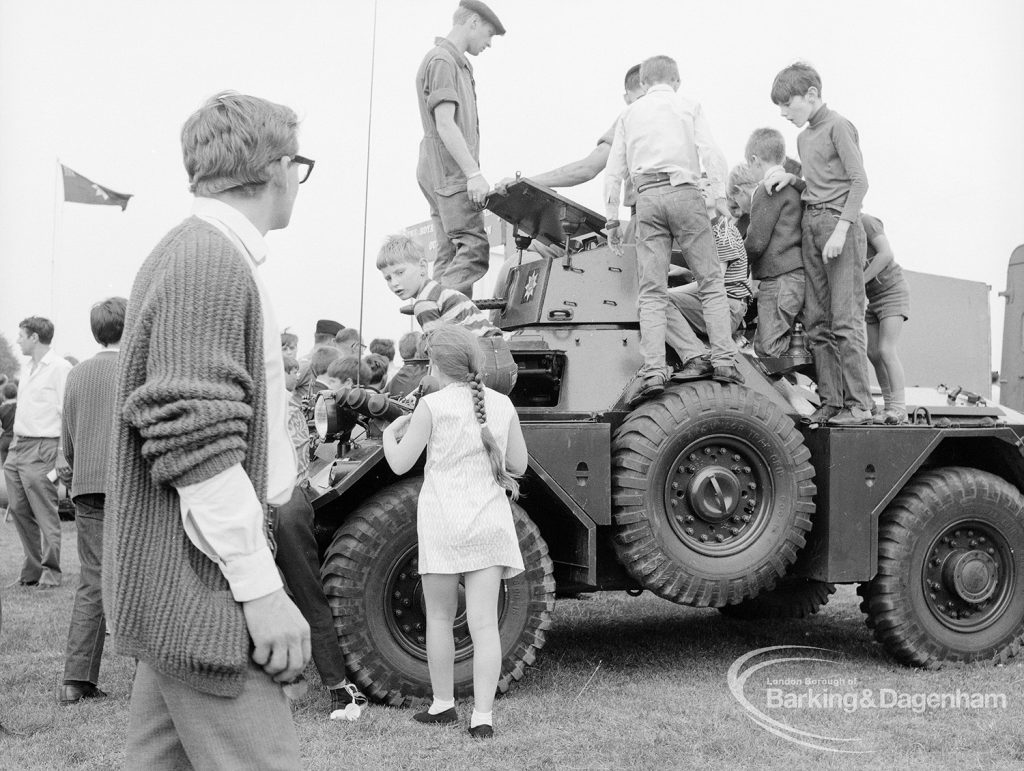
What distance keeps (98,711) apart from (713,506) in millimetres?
3042

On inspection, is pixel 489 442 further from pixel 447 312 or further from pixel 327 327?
pixel 327 327

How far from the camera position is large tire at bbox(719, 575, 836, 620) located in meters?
7.03

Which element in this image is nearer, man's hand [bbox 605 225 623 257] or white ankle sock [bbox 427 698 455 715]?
white ankle sock [bbox 427 698 455 715]

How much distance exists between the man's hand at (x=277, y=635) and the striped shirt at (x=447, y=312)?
3543 mm

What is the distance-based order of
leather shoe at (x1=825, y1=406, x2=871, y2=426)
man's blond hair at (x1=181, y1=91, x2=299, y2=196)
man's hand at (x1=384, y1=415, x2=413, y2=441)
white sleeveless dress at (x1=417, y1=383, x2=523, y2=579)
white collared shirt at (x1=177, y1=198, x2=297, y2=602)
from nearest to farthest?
white collared shirt at (x1=177, y1=198, x2=297, y2=602) → man's blond hair at (x1=181, y1=91, x2=299, y2=196) → white sleeveless dress at (x1=417, y1=383, x2=523, y2=579) → man's hand at (x1=384, y1=415, x2=413, y2=441) → leather shoe at (x1=825, y1=406, x2=871, y2=426)

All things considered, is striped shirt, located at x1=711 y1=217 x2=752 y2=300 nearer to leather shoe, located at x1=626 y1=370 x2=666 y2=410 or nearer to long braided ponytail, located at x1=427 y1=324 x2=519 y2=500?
leather shoe, located at x1=626 y1=370 x2=666 y2=410

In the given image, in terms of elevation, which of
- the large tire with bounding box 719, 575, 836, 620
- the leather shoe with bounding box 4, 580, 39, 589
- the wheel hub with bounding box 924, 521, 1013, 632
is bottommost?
the leather shoe with bounding box 4, 580, 39, 589

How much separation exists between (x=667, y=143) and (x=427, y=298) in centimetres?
153

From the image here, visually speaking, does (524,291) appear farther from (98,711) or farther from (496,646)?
(98,711)

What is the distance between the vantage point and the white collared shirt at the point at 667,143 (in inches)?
232

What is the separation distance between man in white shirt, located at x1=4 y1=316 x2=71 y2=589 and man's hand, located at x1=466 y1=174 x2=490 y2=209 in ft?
15.3

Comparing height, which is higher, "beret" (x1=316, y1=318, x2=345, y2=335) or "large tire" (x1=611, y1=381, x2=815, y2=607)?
"beret" (x1=316, y1=318, x2=345, y2=335)

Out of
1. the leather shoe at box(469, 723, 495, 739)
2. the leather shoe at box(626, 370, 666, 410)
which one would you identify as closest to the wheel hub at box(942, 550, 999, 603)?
the leather shoe at box(626, 370, 666, 410)

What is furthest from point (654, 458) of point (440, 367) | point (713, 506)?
point (440, 367)
